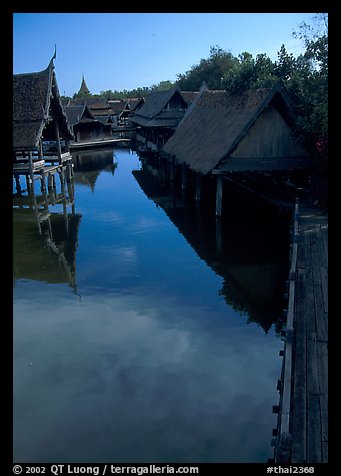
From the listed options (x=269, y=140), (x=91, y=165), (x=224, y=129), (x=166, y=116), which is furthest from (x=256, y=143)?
(x=91, y=165)

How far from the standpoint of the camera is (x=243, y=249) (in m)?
14.6

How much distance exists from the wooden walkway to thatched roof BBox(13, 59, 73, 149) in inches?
653

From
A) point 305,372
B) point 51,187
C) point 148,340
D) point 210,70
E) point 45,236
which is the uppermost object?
point 210,70

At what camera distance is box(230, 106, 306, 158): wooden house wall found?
1670 centimetres

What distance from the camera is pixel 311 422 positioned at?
529 centimetres

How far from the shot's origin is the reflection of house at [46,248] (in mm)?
12781

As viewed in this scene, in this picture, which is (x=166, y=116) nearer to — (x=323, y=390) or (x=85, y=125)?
(x=85, y=125)

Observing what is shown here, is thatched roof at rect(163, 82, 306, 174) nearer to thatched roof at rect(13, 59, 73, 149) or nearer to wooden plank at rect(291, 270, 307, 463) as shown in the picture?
thatched roof at rect(13, 59, 73, 149)

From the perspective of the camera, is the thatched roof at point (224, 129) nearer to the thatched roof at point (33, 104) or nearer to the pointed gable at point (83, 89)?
the thatched roof at point (33, 104)

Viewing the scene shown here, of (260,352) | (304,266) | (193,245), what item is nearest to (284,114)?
(193,245)

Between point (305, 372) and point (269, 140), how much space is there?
12714 mm

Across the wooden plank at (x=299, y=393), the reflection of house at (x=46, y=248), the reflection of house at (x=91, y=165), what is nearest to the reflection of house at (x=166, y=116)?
the reflection of house at (x=91, y=165)

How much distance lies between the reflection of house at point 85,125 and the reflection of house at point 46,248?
104 ft
